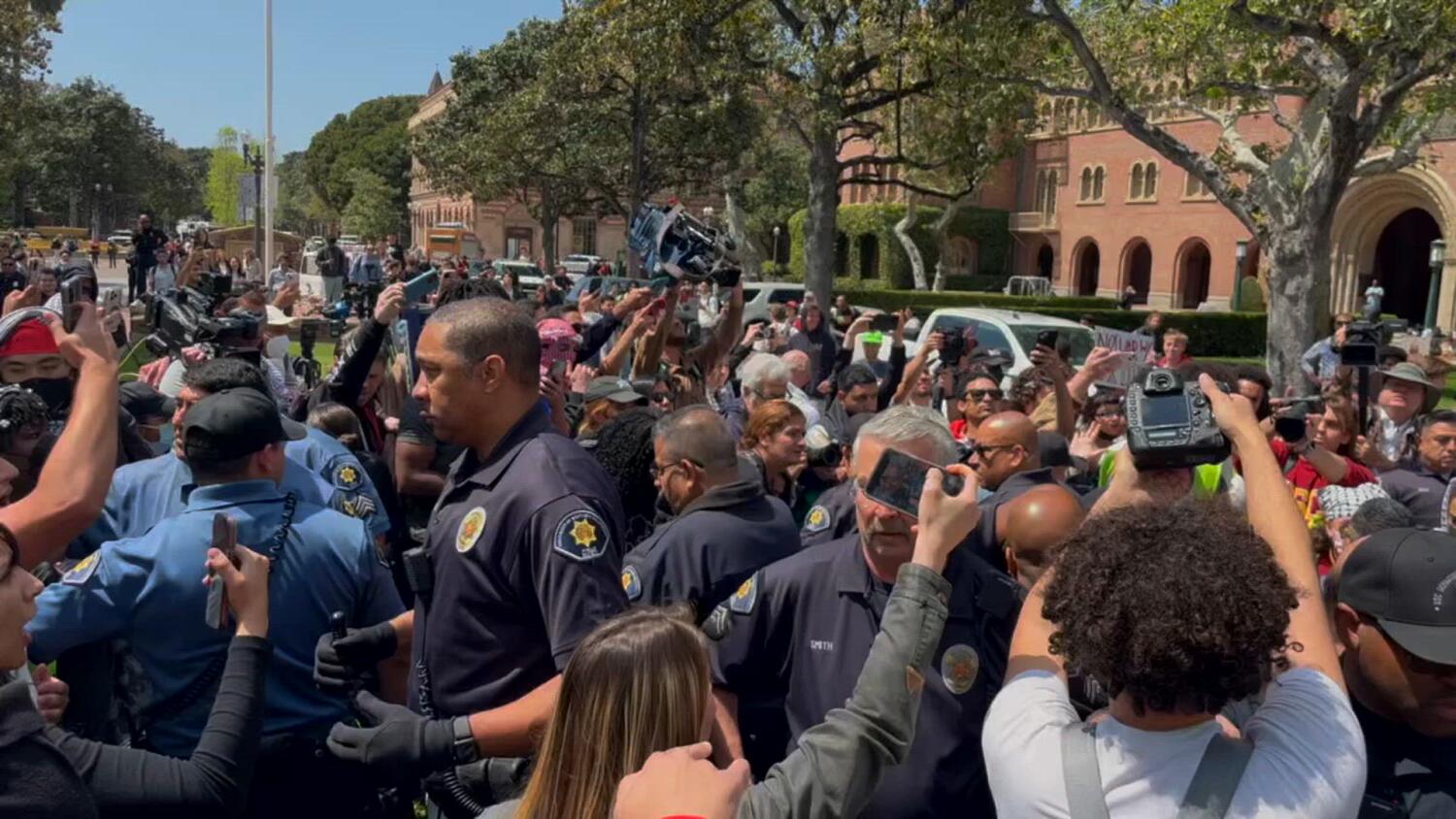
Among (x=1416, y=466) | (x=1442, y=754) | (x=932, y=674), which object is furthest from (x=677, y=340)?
(x=1442, y=754)

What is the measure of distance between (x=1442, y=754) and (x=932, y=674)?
100cm

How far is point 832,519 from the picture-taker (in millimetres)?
4293

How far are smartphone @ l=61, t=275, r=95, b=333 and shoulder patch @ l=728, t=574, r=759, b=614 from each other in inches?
72.1

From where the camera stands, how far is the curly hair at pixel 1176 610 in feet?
6.16

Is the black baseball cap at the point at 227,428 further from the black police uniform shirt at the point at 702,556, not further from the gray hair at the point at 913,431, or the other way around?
the gray hair at the point at 913,431

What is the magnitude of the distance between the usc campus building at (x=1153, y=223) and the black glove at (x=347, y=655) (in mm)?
29931

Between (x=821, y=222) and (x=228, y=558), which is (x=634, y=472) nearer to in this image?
(x=228, y=558)

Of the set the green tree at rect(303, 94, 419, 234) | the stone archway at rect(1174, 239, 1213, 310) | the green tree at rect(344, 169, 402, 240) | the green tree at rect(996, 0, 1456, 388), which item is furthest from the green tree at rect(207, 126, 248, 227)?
the green tree at rect(996, 0, 1456, 388)

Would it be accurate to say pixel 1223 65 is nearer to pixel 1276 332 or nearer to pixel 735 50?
pixel 1276 332

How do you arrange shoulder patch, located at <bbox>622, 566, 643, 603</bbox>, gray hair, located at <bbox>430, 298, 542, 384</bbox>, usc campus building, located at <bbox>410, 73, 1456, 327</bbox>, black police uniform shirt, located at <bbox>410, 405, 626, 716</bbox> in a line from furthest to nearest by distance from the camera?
usc campus building, located at <bbox>410, 73, 1456, 327</bbox> → shoulder patch, located at <bbox>622, 566, 643, 603</bbox> → gray hair, located at <bbox>430, 298, 542, 384</bbox> → black police uniform shirt, located at <bbox>410, 405, 626, 716</bbox>

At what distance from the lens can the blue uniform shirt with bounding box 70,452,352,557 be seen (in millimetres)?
3686

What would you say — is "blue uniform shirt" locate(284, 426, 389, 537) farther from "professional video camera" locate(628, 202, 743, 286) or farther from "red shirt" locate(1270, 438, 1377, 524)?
"red shirt" locate(1270, 438, 1377, 524)

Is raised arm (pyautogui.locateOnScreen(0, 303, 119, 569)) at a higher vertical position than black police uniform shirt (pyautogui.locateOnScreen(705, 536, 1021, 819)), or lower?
higher

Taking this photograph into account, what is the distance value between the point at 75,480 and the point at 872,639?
1855 mm
